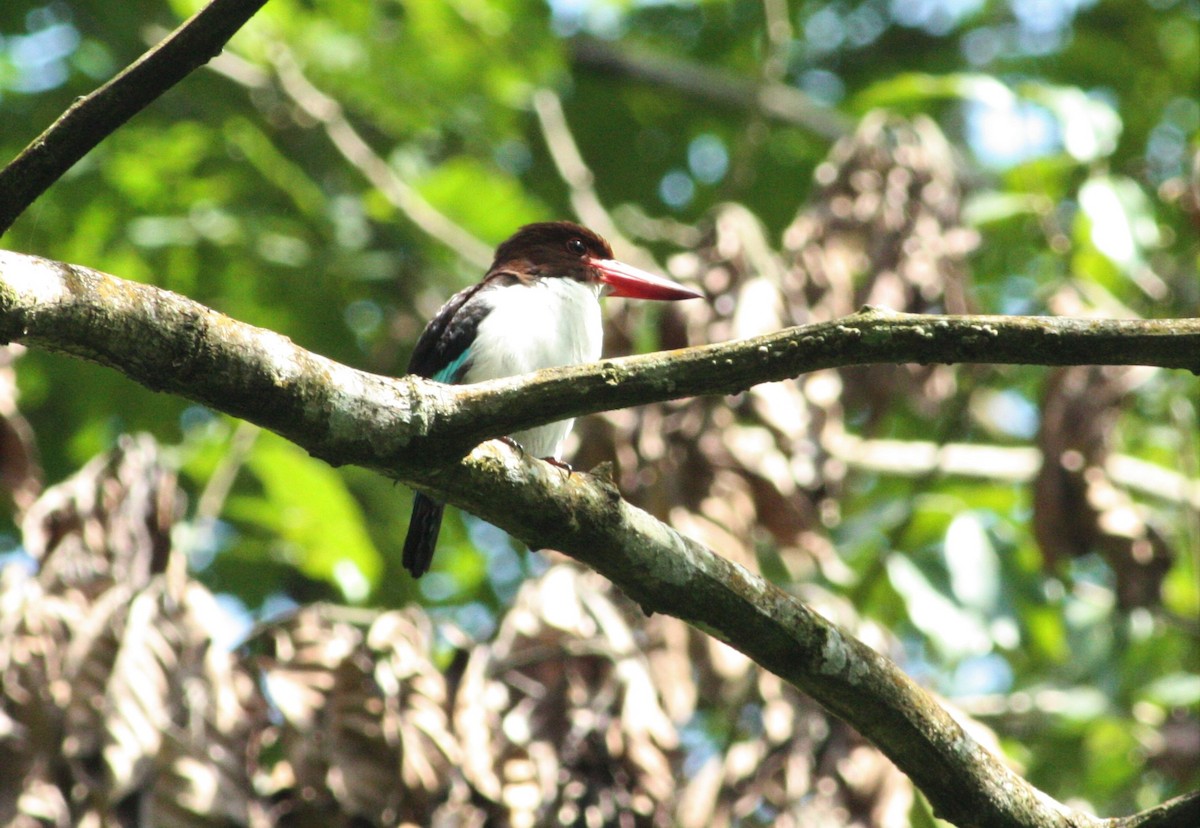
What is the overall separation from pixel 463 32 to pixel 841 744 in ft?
11.1

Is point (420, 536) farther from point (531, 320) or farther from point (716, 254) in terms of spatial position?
point (716, 254)

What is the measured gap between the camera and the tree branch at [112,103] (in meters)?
1.90

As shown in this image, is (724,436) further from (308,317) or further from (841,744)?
(308,317)

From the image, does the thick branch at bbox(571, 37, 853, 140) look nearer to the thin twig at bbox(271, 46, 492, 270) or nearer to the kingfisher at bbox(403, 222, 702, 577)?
the thin twig at bbox(271, 46, 492, 270)

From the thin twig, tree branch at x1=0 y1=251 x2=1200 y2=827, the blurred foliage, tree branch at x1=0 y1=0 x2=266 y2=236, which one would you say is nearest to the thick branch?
the blurred foliage

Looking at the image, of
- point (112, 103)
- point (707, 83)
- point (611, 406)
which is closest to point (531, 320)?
point (611, 406)

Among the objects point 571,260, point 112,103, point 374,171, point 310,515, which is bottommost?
point 310,515

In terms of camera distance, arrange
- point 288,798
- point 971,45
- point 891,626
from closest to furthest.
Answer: point 288,798 < point 891,626 < point 971,45

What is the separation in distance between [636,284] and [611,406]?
2.31m

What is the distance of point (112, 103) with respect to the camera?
1938 millimetres

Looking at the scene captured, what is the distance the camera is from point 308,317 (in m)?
6.21

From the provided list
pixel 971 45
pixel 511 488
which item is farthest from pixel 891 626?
pixel 971 45

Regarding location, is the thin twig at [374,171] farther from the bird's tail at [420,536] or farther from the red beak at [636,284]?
the bird's tail at [420,536]

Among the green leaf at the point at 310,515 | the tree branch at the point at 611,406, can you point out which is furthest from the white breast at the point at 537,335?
the tree branch at the point at 611,406
